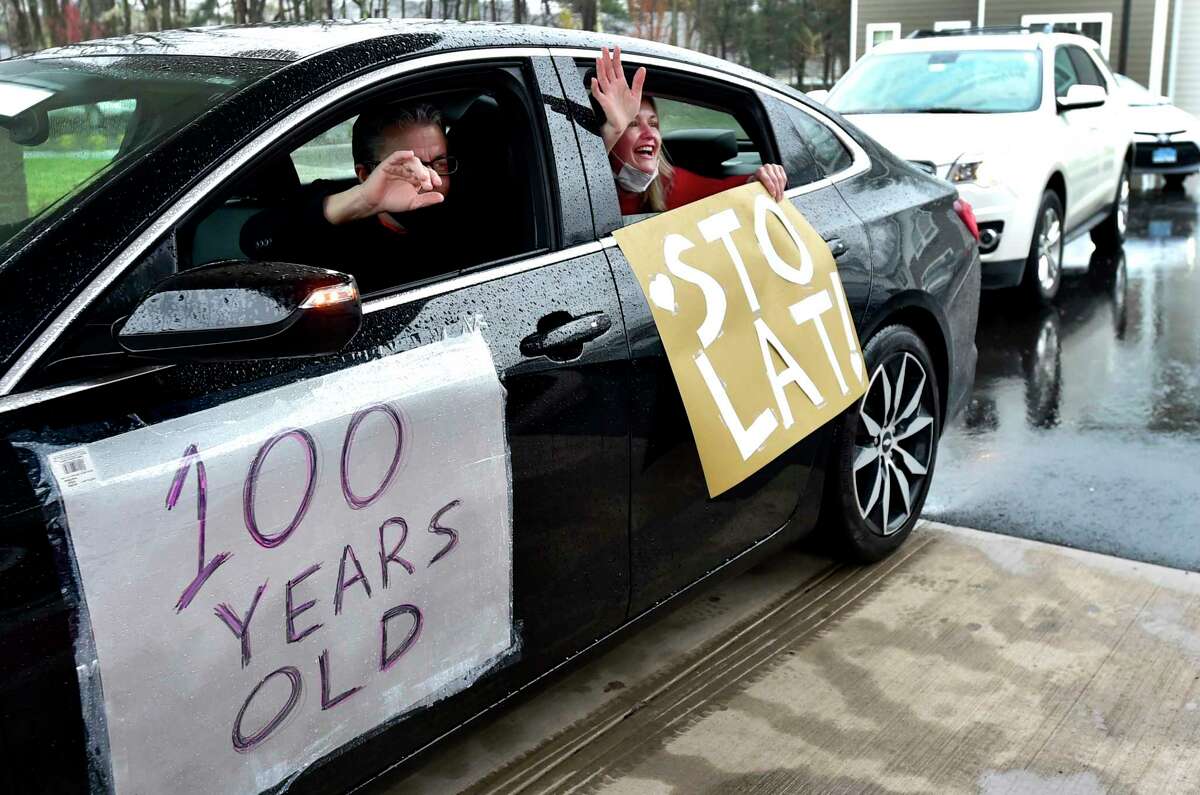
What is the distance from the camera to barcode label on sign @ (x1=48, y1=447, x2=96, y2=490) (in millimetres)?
1790

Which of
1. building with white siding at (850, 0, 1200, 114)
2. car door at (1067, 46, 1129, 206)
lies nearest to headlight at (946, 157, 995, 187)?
car door at (1067, 46, 1129, 206)

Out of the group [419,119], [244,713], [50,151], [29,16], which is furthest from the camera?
[29,16]

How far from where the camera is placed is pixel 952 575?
4.01 metres

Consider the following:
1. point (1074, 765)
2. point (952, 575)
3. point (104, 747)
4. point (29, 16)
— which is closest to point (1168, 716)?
point (1074, 765)

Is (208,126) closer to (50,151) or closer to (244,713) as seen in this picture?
(50,151)

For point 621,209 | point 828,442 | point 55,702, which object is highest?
point 621,209

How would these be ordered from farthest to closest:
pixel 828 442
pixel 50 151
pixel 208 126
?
pixel 828 442
pixel 50 151
pixel 208 126

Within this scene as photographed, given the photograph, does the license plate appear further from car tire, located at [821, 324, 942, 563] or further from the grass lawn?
the grass lawn

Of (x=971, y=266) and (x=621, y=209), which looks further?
(x=971, y=266)

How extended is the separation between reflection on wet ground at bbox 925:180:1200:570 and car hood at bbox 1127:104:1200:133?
6210mm

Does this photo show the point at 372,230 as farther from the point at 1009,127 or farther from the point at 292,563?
the point at 1009,127

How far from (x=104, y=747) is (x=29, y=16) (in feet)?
60.9

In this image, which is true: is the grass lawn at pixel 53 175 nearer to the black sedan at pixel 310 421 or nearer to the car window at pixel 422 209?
the black sedan at pixel 310 421

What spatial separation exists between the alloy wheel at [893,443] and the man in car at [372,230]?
1.58 metres
